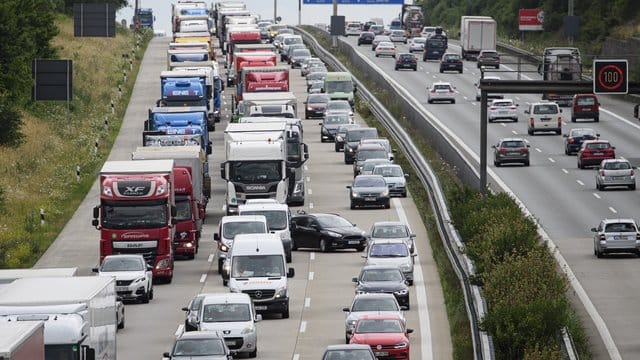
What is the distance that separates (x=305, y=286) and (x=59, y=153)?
32.2 m

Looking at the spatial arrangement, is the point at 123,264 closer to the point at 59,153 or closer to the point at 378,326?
the point at 378,326

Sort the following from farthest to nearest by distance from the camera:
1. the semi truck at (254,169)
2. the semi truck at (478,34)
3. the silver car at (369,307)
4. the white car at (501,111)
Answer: the semi truck at (478,34)
the white car at (501,111)
the semi truck at (254,169)
the silver car at (369,307)

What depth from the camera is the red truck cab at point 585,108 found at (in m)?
92.4

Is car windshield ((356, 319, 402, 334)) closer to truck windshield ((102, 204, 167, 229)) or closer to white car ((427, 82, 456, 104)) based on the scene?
truck windshield ((102, 204, 167, 229))

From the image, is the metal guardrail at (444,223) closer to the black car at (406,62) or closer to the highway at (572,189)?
the highway at (572,189)

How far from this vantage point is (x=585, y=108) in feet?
303

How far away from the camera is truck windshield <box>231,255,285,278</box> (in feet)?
145

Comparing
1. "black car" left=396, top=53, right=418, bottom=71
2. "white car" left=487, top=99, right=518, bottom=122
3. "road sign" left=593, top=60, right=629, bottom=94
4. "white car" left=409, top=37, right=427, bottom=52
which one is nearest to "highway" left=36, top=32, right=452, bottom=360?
"road sign" left=593, top=60, right=629, bottom=94

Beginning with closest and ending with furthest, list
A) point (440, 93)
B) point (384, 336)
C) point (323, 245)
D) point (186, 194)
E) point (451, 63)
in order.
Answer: point (384, 336) → point (186, 194) → point (323, 245) → point (440, 93) → point (451, 63)

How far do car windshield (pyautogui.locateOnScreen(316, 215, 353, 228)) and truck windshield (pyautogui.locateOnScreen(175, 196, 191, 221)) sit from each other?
181 inches

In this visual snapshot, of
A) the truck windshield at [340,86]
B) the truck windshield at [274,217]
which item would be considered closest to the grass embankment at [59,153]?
the truck windshield at [274,217]

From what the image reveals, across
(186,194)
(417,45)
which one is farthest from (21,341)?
(417,45)

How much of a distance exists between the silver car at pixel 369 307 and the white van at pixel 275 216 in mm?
13527

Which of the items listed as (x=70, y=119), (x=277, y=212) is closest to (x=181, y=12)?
(x=70, y=119)
